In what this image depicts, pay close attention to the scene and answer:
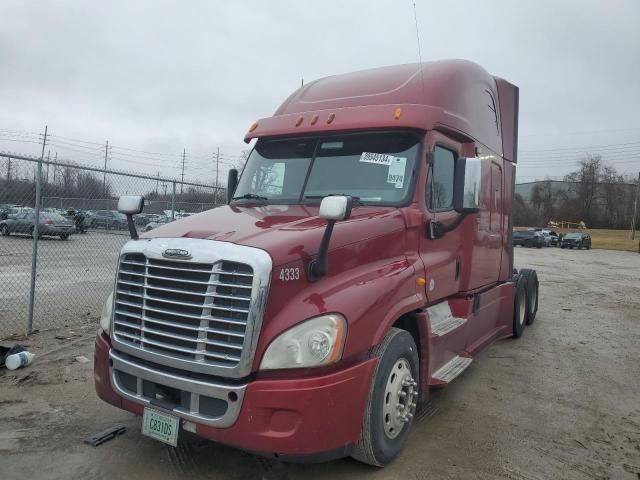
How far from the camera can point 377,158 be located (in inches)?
167

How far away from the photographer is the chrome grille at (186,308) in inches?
116

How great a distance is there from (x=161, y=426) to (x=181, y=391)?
0.26 meters

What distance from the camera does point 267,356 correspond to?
294 cm

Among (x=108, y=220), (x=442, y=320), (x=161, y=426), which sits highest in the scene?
(x=108, y=220)

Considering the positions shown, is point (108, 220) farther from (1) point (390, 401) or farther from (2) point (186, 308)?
(1) point (390, 401)

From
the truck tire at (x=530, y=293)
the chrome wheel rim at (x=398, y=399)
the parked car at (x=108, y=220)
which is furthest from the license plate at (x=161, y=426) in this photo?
the truck tire at (x=530, y=293)

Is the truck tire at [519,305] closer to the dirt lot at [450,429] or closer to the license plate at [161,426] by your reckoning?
the dirt lot at [450,429]

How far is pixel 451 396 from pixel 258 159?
121 inches

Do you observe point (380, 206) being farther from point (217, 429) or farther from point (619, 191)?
point (619, 191)

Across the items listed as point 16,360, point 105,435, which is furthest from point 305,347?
point 16,360

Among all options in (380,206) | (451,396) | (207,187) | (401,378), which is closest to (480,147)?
(380,206)

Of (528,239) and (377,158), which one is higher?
(377,158)

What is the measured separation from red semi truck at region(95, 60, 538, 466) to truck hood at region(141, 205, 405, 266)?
0.02m

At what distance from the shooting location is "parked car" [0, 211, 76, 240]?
7.28 m
